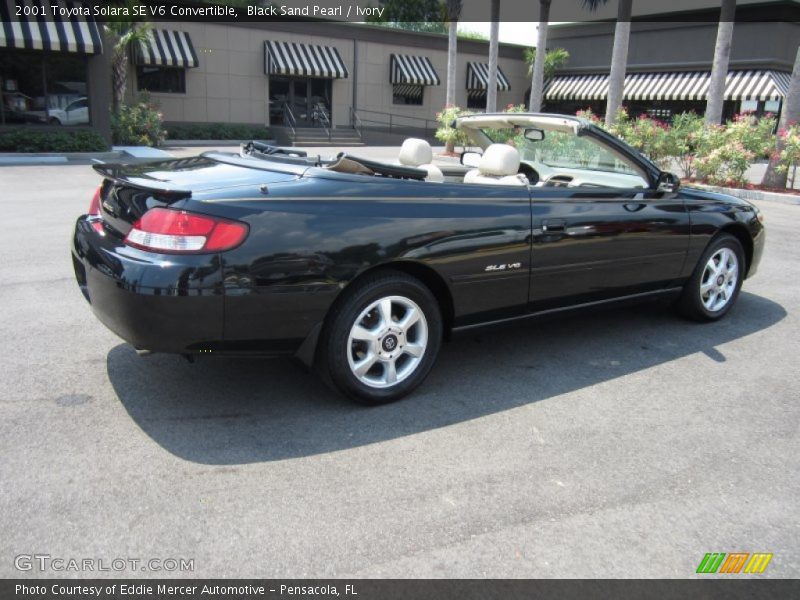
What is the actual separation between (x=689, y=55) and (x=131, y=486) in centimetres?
3207

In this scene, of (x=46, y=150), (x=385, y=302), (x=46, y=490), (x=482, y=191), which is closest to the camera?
(x=46, y=490)

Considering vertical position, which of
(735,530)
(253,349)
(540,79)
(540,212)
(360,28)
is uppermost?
(360,28)

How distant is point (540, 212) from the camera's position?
406 centimetres

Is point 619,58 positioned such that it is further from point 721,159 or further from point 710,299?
point 710,299

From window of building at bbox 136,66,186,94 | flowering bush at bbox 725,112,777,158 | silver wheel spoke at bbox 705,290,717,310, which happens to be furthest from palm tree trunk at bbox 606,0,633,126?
window of building at bbox 136,66,186,94

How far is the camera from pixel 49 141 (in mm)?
18625

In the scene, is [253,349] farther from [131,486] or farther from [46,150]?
[46,150]

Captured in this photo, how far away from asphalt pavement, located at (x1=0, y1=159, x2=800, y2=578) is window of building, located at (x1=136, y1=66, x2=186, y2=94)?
2483cm

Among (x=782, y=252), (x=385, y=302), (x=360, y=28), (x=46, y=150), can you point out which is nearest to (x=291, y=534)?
(x=385, y=302)

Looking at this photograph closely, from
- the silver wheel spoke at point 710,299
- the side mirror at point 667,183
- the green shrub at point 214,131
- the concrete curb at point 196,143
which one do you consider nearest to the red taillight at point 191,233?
the side mirror at point 667,183

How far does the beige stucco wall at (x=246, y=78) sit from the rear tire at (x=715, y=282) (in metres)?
26.1

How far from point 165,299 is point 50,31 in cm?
Result: 1864

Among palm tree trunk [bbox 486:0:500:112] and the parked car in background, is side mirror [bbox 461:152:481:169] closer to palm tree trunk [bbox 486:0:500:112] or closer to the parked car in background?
the parked car in background

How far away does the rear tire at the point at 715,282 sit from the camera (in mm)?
5156
